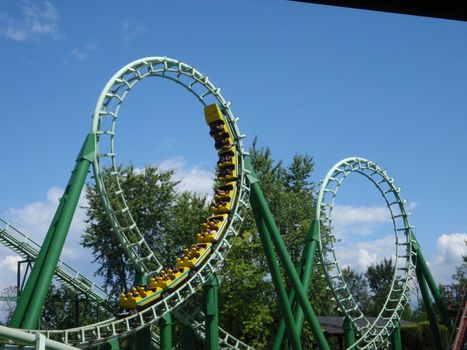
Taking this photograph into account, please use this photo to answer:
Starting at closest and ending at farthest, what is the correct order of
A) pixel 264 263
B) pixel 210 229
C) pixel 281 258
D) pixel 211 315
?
pixel 211 315 < pixel 210 229 < pixel 281 258 < pixel 264 263

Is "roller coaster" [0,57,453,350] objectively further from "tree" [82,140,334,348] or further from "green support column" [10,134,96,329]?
"tree" [82,140,334,348]

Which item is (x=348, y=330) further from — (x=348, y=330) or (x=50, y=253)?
(x=50, y=253)

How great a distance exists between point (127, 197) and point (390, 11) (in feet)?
89.9

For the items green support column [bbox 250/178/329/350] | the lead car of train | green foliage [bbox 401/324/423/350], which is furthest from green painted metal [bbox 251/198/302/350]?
green foliage [bbox 401/324/423/350]

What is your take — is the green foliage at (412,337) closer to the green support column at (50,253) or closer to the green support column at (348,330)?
the green support column at (348,330)

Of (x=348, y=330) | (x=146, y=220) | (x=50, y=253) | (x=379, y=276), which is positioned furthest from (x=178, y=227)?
(x=379, y=276)

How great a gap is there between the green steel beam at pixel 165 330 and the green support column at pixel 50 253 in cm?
401

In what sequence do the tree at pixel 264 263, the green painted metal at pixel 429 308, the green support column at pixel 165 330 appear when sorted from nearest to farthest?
the green support column at pixel 165 330, the green painted metal at pixel 429 308, the tree at pixel 264 263

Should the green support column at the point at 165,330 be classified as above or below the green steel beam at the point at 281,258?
below

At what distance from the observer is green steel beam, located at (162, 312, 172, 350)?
15.0 meters

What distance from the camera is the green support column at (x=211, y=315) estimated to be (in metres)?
14.5

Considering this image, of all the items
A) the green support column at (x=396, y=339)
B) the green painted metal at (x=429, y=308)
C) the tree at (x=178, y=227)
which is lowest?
the green support column at (x=396, y=339)

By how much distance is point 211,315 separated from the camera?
1460cm

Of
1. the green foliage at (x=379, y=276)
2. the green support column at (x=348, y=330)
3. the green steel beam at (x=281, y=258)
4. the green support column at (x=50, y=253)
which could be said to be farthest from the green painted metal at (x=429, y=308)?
the green foliage at (x=379, y=276)
